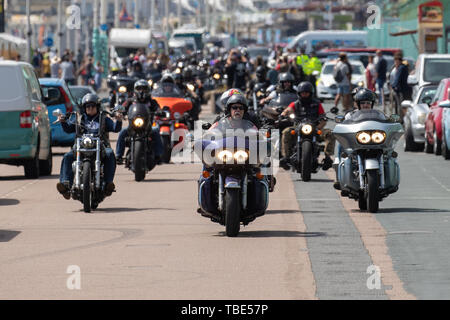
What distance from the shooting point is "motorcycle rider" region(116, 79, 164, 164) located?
2267 centimetres

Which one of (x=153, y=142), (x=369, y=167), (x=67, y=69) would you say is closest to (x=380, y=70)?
(x=67, y=69)

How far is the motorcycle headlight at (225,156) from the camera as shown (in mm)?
14258

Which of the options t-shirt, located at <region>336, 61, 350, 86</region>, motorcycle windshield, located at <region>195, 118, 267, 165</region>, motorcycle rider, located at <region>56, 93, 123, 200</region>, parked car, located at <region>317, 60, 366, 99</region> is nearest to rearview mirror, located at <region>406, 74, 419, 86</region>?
t-shirt, located at <region>336, 61, 350, 86</region>

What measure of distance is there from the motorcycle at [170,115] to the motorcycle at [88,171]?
291 inches

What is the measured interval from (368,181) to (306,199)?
2295mm

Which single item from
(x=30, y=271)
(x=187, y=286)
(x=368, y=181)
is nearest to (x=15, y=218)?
(x=368, y=181)

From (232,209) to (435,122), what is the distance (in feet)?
45.5

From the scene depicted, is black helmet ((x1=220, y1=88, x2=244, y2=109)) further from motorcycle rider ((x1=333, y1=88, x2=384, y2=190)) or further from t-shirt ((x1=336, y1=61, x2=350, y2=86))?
t-shirt ((x1=336, y1=61, x2=350, y2=86))

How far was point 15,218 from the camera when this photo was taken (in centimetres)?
1684

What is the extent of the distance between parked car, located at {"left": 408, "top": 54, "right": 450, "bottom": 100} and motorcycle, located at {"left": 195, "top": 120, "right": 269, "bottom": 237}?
20.9 meters

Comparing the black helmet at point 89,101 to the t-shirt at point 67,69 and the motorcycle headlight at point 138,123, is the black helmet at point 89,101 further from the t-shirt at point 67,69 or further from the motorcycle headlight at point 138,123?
the t-shirt at point 67,69

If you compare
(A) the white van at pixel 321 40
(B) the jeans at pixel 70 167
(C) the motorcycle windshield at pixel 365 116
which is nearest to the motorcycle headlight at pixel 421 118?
(C) the motorcycle windshield at pixel 365 116

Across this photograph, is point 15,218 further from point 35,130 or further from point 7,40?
point 7,40

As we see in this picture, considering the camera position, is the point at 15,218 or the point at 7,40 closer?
the point at 15,218
